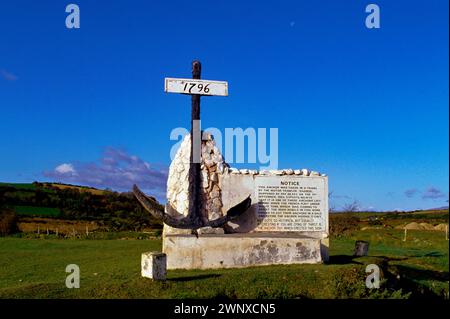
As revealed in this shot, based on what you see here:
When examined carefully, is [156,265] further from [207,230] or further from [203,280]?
[207,230]

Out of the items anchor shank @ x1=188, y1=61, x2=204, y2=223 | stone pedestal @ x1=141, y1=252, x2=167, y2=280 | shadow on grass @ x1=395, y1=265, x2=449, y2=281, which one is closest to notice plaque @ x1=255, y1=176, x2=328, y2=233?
anchor shank @ x1=188, y1=61, x2=204, y2=223

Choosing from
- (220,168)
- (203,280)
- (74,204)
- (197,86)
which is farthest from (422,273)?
(74,204)

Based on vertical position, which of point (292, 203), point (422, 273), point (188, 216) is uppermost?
point (292, 203)

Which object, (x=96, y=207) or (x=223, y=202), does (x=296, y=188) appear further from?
(x=96, y=207)

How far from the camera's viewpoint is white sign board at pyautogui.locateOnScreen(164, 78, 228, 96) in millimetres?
15766

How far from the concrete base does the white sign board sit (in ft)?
13.5

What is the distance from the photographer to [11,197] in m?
45.1

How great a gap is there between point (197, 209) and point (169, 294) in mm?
4508

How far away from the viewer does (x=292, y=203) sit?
1662 cm

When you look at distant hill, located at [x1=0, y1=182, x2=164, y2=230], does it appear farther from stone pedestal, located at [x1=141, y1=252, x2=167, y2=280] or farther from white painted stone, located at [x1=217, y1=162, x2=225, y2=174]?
stone pedestal, located at [x1=141, y1=252, x2=167, y2=280]

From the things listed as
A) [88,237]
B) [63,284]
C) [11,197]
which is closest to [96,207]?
[11,197]

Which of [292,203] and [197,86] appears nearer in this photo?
[197,86]

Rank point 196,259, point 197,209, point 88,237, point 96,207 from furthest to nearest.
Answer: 1. point 96,207
2. point 88,237
3. point 197,209
4. point 196,259

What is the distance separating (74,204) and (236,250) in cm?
3482
